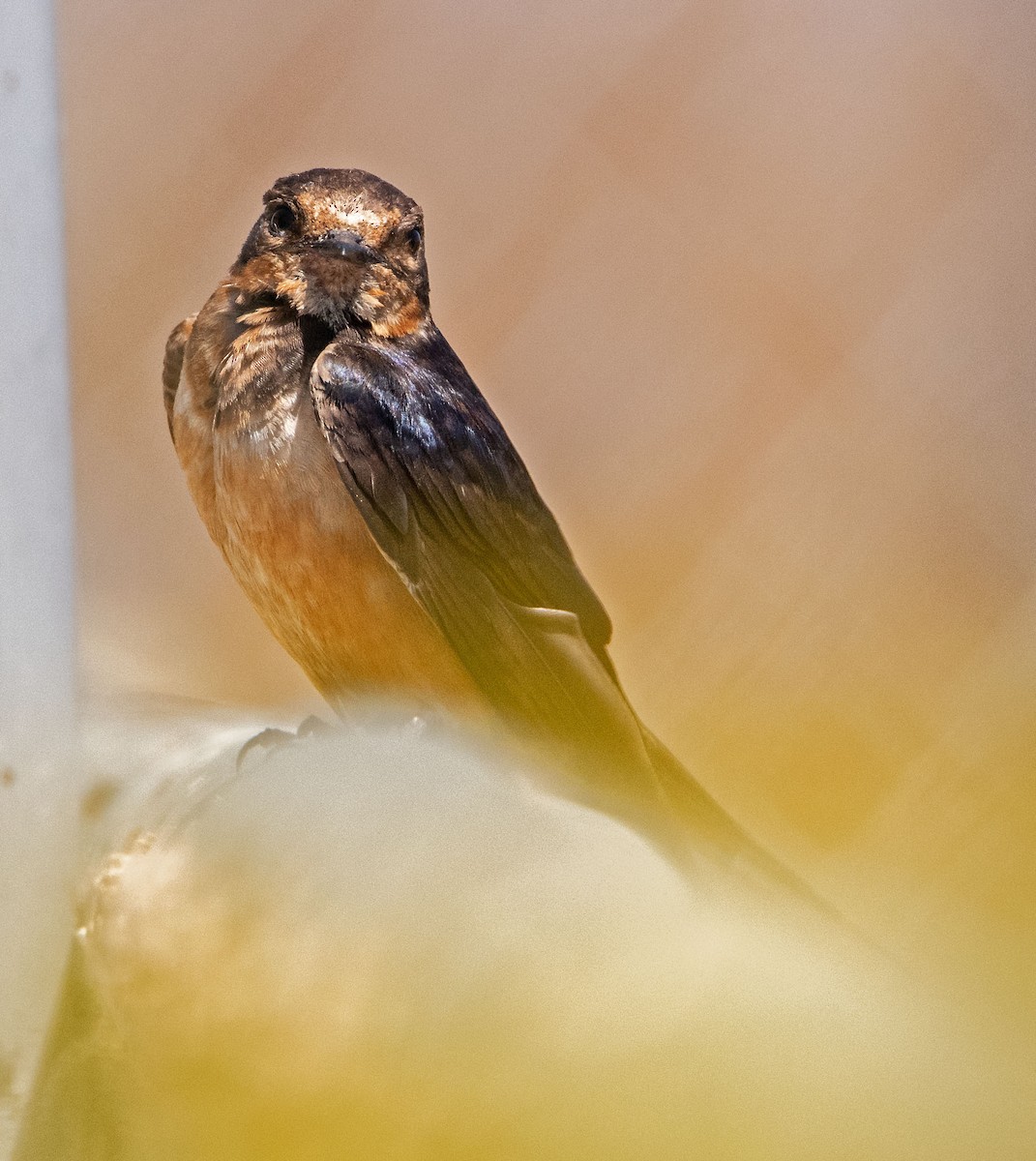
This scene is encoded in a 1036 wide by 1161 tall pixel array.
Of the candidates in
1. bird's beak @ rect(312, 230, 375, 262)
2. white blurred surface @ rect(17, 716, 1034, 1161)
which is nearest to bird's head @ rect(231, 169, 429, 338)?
bird's beak @ rect(312, 230, 375, 262)

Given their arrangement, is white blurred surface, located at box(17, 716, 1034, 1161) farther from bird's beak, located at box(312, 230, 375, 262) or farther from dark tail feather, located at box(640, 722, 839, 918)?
bird's beak, located at box(312, 230, 375, 262)

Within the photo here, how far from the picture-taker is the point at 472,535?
1.06m

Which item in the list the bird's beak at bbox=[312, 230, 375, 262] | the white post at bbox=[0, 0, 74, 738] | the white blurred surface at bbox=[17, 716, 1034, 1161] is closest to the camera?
the white blurred surface at bbox=[17, 716, 1034, 1161]

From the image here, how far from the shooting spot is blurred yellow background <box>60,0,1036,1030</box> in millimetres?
1055

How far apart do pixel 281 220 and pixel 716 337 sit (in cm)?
38

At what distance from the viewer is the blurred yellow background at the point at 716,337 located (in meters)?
1.05

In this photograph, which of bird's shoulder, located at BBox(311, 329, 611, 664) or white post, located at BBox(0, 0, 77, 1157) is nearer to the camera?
white post, located at BBox(0, 0, 77, 1157)

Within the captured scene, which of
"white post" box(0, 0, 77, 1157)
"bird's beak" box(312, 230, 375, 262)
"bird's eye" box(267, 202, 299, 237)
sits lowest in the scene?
"white post" box(0, 0, 77, 1157)

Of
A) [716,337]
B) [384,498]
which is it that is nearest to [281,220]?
[384,498]

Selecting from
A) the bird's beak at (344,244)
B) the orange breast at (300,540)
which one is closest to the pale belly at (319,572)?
the orange breast at (300,540)

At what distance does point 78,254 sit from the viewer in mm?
1044

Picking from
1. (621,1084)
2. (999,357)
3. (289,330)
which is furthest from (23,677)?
(999,357)

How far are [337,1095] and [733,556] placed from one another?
580 mm

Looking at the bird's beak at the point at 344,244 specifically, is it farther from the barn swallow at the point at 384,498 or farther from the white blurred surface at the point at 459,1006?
the white blurred surface at the point at 459,1006
